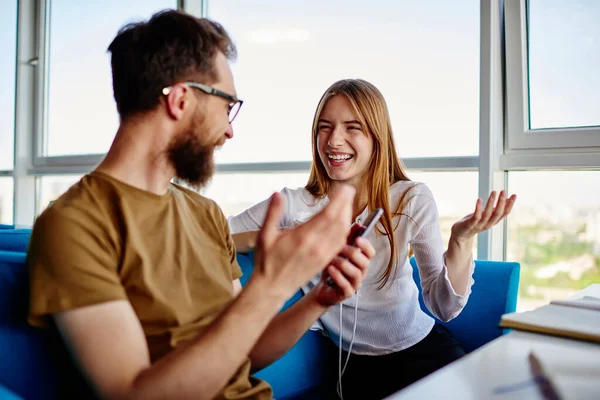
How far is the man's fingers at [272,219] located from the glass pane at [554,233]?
5.61 ft

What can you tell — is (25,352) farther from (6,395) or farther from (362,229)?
(362,229)

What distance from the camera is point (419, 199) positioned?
1826mm

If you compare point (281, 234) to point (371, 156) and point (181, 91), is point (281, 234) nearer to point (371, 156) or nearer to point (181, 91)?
point (181, 91)

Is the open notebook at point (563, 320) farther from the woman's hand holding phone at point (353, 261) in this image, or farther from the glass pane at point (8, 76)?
the glass pane at point (8, 76)

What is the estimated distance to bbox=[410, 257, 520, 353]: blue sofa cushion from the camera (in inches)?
71.4

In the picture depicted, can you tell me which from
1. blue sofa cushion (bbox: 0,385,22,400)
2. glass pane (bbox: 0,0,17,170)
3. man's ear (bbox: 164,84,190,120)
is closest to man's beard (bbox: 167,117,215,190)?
man's ear (bbox: 164,84,190,120)

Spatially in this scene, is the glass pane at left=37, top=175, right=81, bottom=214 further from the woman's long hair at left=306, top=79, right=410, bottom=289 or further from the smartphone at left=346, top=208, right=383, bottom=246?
the smartphone at left=346, top=208, right=383, bottom=246

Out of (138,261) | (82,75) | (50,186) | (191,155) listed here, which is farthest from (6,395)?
(50,186)

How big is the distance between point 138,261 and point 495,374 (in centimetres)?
63

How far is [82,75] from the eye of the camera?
4.04 metres

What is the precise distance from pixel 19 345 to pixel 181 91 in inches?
22.0

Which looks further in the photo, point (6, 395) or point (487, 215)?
point (487, 215)

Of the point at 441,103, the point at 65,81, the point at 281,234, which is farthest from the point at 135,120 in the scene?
the point at 65,81

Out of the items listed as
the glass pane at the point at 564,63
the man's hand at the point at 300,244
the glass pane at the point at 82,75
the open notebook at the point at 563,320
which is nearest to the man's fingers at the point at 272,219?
the man's hand at the point at 300,244
